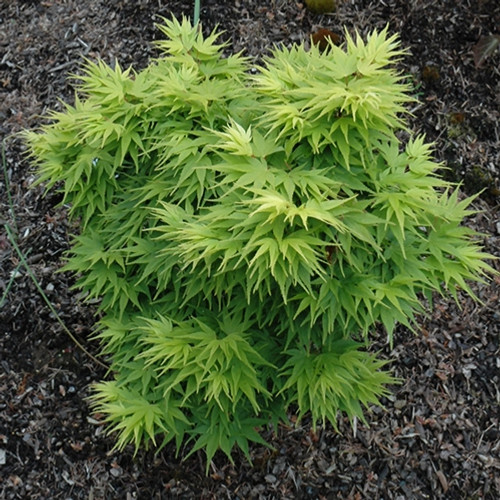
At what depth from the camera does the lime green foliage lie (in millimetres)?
2088

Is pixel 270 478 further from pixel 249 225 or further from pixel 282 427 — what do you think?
pixel 249 225

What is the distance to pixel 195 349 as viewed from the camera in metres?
2.43

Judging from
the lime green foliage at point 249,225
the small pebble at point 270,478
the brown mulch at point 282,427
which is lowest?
the small pebble at point 270,478

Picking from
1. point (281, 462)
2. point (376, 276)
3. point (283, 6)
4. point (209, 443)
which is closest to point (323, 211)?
point (376, 276)

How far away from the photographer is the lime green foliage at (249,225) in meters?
2.09

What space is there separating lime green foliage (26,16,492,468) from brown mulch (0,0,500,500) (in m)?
0.63

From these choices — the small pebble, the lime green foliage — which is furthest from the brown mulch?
the lime green foliage

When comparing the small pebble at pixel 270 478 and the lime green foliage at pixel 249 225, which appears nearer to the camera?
the lime green foliage at pixel 249 225

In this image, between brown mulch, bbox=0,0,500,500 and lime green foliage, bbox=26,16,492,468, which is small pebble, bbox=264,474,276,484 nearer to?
brown mulch, bbox=0,0,500,500

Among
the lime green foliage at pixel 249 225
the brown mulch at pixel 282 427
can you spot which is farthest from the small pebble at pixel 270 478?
the lime green foliage at pixel 249 225

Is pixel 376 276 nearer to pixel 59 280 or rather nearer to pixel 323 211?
pixel 323 211

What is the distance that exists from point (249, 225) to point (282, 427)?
1.74 m

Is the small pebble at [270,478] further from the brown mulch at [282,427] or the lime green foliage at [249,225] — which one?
the lime green foliage at [249,225]

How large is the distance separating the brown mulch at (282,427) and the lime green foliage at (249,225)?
635 millimetres
